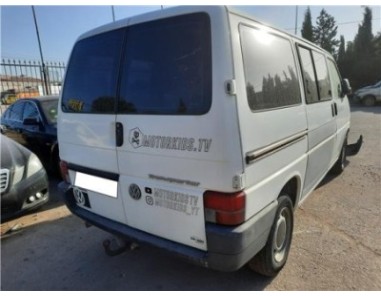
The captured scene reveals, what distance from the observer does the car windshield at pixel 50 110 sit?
16.8ft

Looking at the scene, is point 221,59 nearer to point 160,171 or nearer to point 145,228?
point 160,171

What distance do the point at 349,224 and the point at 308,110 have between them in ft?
4.70

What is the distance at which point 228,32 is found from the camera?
1.92 m

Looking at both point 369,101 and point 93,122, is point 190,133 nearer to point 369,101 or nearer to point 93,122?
point 93,122

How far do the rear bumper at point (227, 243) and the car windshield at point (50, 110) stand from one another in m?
3.44

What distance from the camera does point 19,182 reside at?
3725 mm

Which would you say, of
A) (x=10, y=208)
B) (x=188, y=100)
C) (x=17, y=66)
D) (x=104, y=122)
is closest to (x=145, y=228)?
(x=104, y=122)

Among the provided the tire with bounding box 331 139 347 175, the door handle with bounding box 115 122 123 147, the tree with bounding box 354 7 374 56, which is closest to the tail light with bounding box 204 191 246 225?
the door handle with bounding box 115 122 123 147

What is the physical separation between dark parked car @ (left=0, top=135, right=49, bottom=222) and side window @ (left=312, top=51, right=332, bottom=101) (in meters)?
3.48

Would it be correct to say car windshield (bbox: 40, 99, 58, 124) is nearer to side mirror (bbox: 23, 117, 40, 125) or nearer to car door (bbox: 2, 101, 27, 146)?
side mirror (bbox: 23, 117, 40, 125)

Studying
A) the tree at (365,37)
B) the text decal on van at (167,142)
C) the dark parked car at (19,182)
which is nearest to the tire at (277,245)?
the text decal on van at (167,142)

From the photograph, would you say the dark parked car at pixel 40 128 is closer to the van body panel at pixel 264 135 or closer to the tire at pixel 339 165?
the van body panel at pixel 264 135

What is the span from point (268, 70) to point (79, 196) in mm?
1892

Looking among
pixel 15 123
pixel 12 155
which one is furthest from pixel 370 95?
pixel 12 155
